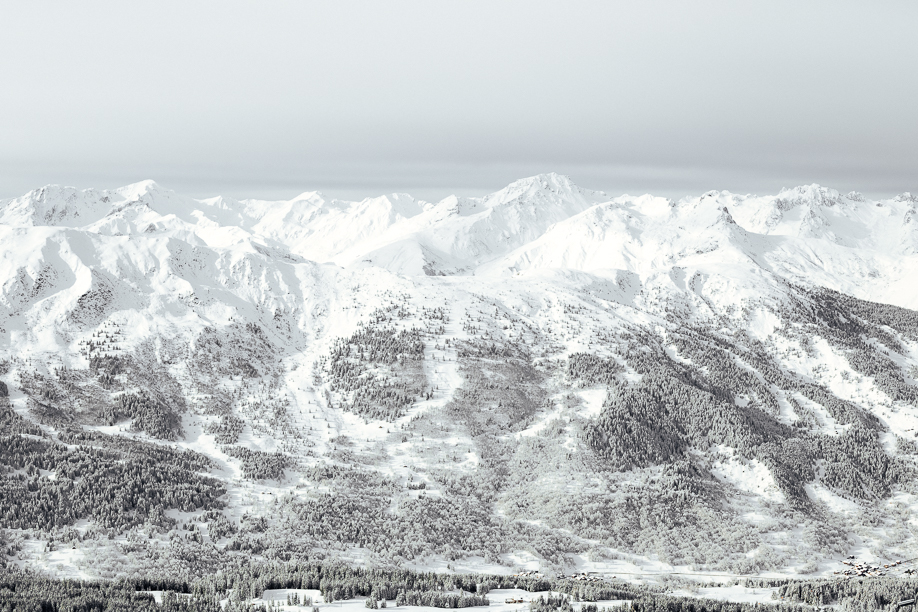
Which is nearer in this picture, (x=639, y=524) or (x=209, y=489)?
(x=209, y=489)

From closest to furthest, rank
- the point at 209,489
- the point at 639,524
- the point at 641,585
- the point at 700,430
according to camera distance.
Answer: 1. the point at 641,585
2. the point at 209,489
3. the point at 639,524
4. the point at 700,430

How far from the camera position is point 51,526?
10975 centimetres

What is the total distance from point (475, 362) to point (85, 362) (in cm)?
11201

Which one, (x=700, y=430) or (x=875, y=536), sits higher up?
(x=700, y=430)

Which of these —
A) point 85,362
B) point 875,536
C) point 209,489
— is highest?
point 85,362

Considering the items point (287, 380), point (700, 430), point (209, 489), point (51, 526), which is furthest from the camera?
point (287, 380)

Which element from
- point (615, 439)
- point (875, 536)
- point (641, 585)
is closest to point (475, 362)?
point (615, 439)

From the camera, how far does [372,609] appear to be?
280 feet

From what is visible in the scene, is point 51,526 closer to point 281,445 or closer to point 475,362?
point 281,445

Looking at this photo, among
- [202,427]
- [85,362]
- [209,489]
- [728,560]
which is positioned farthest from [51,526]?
[728,560]

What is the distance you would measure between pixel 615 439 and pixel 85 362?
14779 cm

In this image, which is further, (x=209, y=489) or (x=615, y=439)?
(x=615, y=439)

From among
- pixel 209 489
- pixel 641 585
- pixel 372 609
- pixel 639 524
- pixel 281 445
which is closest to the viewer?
pixel 372 609

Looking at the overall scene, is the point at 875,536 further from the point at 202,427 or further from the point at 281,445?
the point at 202,427
